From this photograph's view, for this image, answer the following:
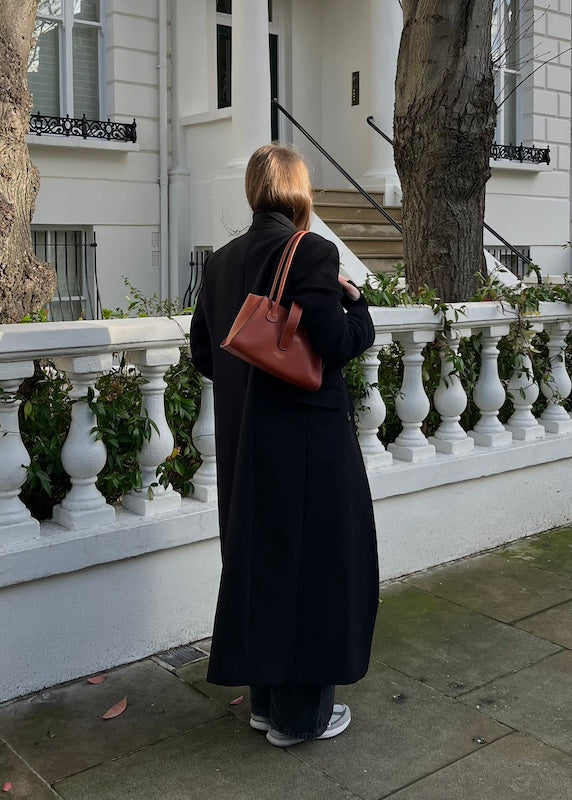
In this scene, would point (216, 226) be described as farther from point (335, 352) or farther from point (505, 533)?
point (335, 352)

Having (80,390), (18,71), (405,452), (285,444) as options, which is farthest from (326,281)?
(405,452)

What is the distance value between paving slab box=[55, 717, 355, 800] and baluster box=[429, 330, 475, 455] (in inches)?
87.1

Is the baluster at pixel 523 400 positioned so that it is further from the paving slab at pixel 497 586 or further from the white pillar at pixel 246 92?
the white pillar at pixel 246 92

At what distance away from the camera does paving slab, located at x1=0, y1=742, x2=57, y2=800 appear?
297 cm

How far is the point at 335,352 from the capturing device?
3.02 m

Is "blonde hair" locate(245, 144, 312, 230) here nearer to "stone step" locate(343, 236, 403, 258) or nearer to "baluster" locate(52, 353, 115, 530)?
"baluster" locate(52, 353, 115, 530)

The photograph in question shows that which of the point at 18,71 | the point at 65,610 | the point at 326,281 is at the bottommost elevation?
the point at 65,610

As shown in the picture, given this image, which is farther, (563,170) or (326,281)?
(563,170)

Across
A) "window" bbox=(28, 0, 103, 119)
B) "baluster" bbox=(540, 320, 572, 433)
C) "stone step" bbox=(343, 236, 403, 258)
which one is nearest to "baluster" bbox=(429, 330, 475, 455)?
"baluster" bbox=(540, 320, 572, 433)

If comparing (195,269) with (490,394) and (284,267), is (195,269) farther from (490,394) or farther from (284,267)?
(284,267)

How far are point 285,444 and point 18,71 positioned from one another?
6.43 ft

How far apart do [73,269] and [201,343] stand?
8126 millimetres

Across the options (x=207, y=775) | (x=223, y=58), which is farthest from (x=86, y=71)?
(x=207, y=775)

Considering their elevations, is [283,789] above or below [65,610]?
below
